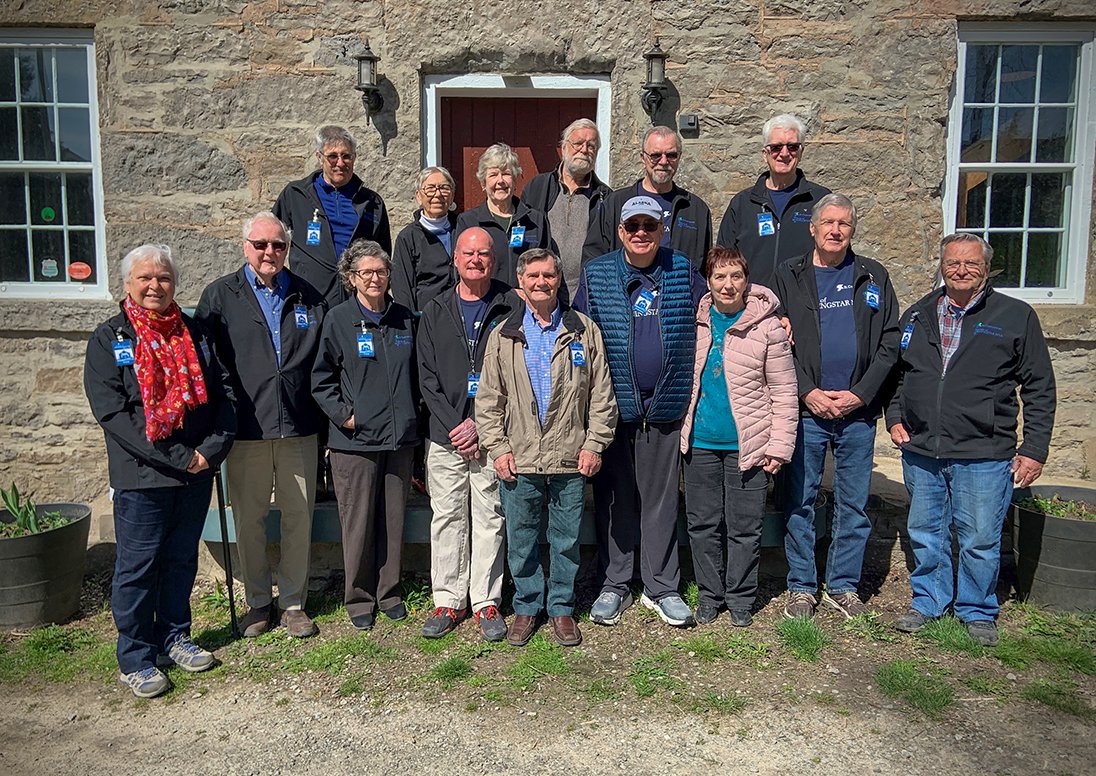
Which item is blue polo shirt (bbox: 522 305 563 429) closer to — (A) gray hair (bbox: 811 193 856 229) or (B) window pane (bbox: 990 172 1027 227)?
(A) gray hair (bbox: 811 193 856 229)

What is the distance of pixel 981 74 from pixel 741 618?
4.39m

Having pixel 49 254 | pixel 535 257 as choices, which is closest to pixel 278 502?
pixel 535 257

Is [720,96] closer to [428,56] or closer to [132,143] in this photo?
[428,56]

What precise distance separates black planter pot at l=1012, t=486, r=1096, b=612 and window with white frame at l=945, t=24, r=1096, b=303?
2.34m

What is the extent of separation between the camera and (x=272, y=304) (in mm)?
3889

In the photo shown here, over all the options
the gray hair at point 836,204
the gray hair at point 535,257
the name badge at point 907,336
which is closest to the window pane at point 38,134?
the gray hair at point 535,257

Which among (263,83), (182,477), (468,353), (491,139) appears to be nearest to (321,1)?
(263,83)

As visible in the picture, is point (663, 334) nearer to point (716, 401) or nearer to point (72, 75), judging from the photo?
point (716, 401)

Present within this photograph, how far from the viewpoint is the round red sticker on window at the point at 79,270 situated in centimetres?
621

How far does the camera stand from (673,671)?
371 centimetres

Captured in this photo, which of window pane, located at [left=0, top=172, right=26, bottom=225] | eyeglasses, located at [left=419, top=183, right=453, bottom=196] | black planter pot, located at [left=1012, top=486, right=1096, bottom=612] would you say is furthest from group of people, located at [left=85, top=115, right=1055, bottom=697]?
window pane, located at [left=0, top=172, right=26, bottom=225]

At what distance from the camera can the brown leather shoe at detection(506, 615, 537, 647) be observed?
3.91 m

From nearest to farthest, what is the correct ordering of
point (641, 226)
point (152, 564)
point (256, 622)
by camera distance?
1. point (152, 564)
2. point (641, 226)
3. point (256, 622)

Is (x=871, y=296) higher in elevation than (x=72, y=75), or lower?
lower
